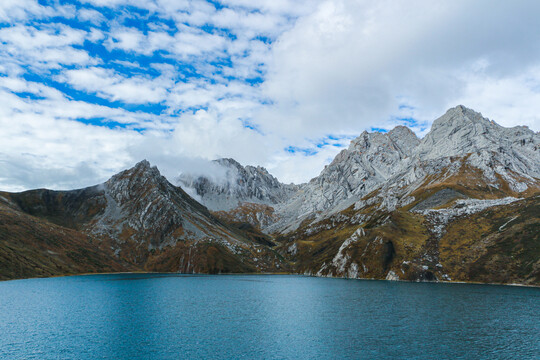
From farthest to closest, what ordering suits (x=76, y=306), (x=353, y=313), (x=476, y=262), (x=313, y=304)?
(x=476, y=262) < (x=313, y=304) < (x=76, y=306) < (x=353, y=313)

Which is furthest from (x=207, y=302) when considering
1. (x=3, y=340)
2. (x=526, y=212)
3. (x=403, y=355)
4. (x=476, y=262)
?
(x=526, y=212)

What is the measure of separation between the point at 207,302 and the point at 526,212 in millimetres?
185679

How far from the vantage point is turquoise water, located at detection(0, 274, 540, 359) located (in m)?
61.7

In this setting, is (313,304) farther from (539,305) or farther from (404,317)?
(539,305)

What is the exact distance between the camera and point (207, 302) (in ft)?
392

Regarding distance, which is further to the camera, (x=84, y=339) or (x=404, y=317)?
(x=404, y=317)

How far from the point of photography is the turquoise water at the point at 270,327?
61.7 meters

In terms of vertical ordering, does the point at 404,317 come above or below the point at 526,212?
below

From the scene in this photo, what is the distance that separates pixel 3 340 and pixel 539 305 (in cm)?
14300

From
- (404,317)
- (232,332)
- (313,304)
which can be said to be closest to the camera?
(232,332)

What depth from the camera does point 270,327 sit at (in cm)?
8144

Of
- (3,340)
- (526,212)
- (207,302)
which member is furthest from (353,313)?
(526,212)

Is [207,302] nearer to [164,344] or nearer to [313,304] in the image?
[313,304]

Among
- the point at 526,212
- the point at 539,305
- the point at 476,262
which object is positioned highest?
the point at 526,212
